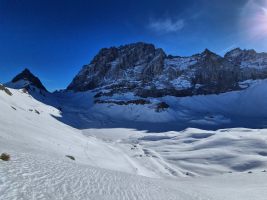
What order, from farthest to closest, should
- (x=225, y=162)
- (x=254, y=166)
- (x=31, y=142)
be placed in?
(x=225, y=162)
(x=254, y=166)
(x=31, y=142)

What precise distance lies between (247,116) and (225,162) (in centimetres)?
14297

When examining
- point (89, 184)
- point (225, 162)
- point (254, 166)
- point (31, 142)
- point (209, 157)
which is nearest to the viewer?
point (89, 184)

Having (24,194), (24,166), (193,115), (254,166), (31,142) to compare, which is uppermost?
(193,115)

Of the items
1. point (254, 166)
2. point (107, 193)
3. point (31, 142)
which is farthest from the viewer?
point (254, 166)

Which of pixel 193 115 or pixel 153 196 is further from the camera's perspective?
pixel 193 115

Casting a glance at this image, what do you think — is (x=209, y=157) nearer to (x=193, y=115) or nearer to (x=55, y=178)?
(x=55, y=178)

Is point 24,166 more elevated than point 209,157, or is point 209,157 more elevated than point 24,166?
point 209,157

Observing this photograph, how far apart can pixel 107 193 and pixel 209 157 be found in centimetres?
4232

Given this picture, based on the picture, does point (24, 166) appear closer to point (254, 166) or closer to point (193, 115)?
point (254, 166)

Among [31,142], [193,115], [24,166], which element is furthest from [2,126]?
[193,115]

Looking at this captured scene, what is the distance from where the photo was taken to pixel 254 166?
42.6m

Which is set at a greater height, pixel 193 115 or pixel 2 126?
pixel 193 115

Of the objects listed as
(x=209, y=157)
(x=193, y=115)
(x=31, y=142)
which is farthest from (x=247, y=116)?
(x=31, y=142)

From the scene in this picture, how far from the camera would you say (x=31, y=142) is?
795 inches
